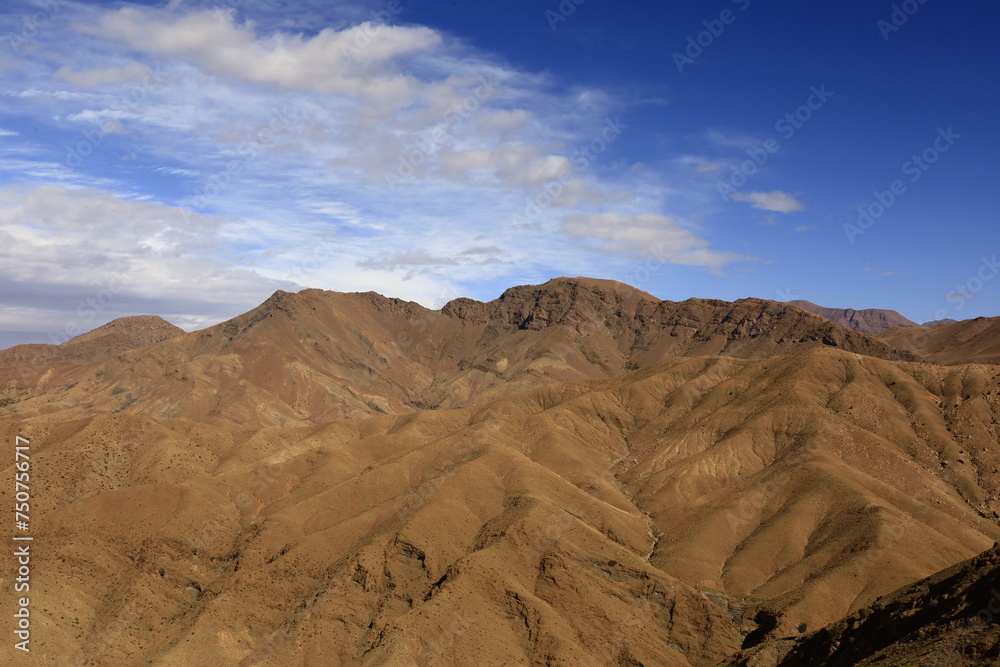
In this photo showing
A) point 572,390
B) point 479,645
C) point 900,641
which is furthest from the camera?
point 572,390

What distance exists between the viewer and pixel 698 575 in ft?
252

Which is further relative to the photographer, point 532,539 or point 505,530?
point 505,530

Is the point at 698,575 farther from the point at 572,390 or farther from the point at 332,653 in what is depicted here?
the point at 572,390

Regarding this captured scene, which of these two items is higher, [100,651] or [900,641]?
[900,641]

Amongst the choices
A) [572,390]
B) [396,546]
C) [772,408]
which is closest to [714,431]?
[772,408]

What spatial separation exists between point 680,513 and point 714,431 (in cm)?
2383

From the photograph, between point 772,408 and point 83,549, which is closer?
point 83,549

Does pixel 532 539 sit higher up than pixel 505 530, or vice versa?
pixel 505 530

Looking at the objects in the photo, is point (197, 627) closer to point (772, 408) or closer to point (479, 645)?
point (479, 645)

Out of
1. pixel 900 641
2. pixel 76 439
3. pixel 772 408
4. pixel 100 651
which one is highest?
pixel 772 408

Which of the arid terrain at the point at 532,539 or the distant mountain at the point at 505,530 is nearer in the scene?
the arid terrain at the point at 532,539

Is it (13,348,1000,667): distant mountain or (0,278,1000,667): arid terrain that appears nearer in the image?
(0,278,1000,667): arid terrain

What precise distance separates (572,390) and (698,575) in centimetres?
6649

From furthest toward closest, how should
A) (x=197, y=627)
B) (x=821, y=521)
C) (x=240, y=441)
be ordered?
(x=240, y=441) < (x=821, y=521) < (x=197, y=627)
